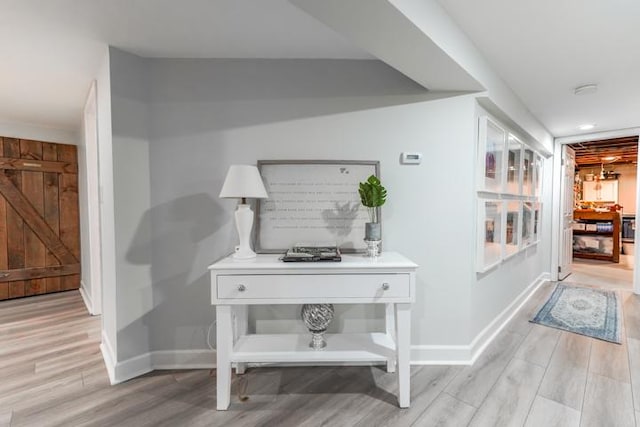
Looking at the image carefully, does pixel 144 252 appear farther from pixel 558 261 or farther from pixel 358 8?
pixel 558 261

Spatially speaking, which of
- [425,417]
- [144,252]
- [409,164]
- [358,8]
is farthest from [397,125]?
[144,252]

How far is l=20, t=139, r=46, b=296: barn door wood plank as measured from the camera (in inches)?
141

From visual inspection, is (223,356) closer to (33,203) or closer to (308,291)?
(308,291)

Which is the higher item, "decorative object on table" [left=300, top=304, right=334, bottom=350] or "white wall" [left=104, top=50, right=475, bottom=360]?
"white wall" [left=104, top=50, right=475, bottom=360]

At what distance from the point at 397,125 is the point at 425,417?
5.90 feet

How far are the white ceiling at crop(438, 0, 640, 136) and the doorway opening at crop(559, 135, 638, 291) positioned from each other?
2.06m

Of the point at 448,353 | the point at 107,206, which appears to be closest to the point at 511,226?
the point at 448,353

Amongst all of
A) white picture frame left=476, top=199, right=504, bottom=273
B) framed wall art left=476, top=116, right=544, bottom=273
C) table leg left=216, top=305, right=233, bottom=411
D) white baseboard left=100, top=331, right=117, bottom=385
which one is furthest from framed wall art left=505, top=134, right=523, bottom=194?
white baseboard left=100, top=331, right=117, bottom=385

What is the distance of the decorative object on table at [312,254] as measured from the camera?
168cm

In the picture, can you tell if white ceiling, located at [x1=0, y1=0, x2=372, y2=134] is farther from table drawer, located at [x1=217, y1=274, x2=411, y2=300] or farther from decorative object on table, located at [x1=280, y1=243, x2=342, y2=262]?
table drawer, located at [x1=217, y1=274, x2=411, y2=300]

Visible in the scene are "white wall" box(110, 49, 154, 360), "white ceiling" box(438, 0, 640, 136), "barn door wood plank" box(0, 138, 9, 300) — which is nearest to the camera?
"white ceiling" box(438, 0, 640, 136)

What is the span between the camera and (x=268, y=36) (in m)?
1.77

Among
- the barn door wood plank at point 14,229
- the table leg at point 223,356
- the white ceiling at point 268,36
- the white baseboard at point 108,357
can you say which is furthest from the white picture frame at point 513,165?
the barn door wood plank at point 14,229

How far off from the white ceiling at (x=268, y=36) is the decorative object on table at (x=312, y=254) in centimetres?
129
